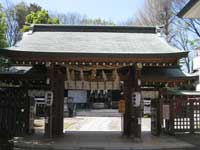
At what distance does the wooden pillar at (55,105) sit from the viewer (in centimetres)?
1832

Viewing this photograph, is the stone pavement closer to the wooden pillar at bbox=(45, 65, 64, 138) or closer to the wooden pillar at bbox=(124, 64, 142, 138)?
the wooden pillar at bbox=(124, 64, 142, 138)

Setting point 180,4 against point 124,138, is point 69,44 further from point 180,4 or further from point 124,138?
point 180,4

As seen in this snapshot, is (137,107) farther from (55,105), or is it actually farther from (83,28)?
(83,28)

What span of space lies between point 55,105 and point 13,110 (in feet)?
7.48

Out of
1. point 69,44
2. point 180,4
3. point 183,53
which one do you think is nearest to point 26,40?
point 69,44

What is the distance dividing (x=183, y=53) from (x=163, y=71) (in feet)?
11.1

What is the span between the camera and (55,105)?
19531 millimetres

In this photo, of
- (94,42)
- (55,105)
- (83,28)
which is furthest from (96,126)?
Answer: (94,42)

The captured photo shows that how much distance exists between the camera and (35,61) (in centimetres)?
1797

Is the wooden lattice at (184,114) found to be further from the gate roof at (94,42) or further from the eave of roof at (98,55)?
the eave of roof at (98,55)

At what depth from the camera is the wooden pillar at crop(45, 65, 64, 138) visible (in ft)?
60.1

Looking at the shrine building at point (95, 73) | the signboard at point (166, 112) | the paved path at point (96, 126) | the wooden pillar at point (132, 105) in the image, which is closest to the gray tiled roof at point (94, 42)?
the shrine building at point (95, 73)

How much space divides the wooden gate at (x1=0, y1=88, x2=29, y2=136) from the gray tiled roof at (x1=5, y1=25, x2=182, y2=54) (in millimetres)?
2534

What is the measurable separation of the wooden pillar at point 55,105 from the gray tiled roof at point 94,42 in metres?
1.22
